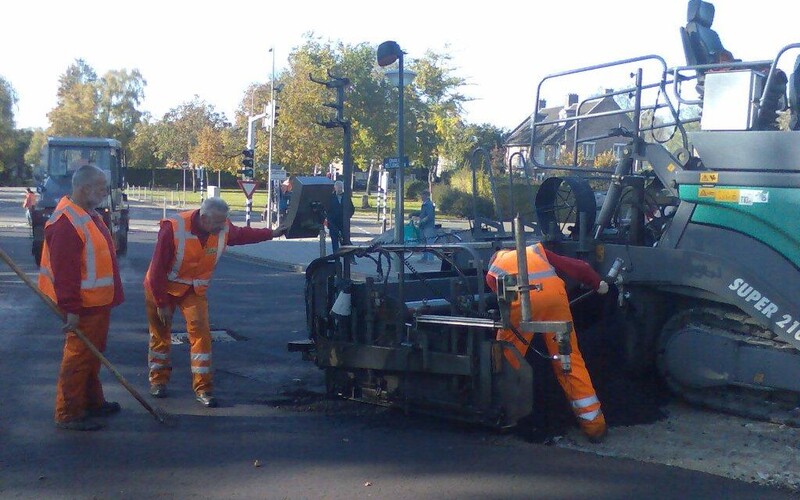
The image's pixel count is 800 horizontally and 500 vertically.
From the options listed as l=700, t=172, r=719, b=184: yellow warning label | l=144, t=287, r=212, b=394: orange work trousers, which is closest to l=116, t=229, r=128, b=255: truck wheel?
l=144, t=287, r=212, b=394: orange work trousers

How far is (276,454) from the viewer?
561cm

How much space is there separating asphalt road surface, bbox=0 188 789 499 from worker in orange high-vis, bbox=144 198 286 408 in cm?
26

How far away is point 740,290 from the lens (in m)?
6.11

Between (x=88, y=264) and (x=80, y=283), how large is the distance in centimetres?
16

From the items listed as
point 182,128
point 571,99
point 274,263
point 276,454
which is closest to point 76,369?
point 276,454

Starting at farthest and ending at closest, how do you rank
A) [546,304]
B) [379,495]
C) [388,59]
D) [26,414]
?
[388,59], [26,414], [546,304], [379,495]

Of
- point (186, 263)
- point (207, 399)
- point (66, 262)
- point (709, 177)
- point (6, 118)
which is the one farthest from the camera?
point (6, 118)

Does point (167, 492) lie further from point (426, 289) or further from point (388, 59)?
point (388, 59)

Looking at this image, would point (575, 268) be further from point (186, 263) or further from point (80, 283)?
point (80, 283)

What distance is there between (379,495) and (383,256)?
240 cm

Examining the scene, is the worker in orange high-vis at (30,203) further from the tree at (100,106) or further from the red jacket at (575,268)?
the tree at (100,106)

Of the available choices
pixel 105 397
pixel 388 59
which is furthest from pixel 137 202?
pixel 105 397

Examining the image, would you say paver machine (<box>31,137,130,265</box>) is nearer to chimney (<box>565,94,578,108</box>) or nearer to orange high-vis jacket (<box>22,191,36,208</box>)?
orange high-vis jacket (<box>22,191,36,208</box>)

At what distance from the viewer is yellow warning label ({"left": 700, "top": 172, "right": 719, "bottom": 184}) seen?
6.32m
